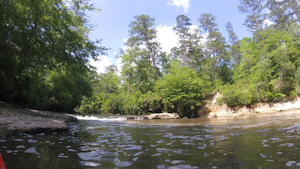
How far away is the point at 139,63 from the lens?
3494 cm

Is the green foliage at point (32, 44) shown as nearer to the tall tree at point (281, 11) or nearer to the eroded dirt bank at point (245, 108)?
the eroded dirt bank at point (245, 108)

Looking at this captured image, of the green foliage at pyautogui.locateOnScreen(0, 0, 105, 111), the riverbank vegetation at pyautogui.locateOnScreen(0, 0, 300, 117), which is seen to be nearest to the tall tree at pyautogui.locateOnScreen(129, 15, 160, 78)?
the riverbank vegetation at pyautogui.locateOnScreen(0, 0, 300, 117)

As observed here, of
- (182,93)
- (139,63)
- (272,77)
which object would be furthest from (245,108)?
(139,63)

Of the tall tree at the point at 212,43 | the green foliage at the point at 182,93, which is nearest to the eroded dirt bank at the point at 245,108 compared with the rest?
the green foliage at the point at 182,93

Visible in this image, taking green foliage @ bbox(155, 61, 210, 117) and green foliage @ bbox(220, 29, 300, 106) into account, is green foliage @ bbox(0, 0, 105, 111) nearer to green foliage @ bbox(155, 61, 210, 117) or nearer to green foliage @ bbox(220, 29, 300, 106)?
green foliage @ bbox(155, 61, 210, 117)

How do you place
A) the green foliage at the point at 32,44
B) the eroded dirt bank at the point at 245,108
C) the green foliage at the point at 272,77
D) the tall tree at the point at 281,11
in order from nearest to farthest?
the green foliage at the point at 32,44, the eroded dirt bank at the point at 245,108, the green foliage at the point at 272,77, the tall tree at the point at 281,11

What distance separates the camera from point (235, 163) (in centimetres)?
254

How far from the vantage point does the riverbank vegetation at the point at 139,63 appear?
8.65 metres

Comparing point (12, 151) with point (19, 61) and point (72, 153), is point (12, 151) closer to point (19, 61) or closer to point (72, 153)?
point (72, 153)

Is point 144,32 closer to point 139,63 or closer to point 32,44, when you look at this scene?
point 139,63

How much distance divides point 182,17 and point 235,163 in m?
35.0

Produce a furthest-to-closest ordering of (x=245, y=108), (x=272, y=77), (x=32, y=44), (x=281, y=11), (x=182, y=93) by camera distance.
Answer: (x=281, y=11)
(x=182, y=93)
(x=245, y=108)
(x=272, y=77)
(x=32, y=44)

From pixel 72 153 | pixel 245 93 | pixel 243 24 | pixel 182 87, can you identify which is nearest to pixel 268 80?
pixel 245 93

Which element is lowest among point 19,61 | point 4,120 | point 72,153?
point 72,153
